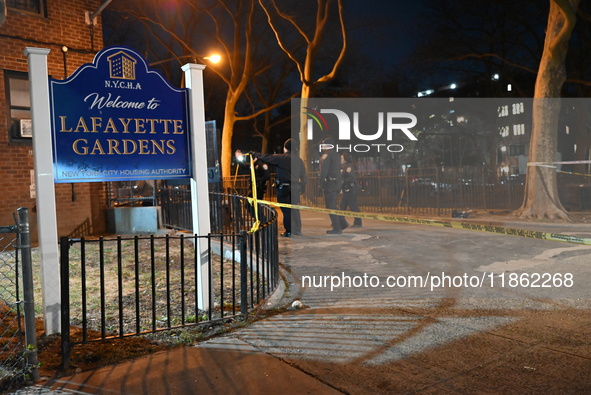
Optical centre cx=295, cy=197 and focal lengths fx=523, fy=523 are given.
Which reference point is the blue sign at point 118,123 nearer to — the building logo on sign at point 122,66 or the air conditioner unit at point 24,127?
the building logo on sign at point 122,66

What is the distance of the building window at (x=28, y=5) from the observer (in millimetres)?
11133

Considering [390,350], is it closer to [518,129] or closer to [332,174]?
[332,174]

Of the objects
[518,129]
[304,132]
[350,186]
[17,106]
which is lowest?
[350,186]

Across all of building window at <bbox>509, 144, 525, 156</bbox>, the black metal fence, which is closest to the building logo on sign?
the black metal fence

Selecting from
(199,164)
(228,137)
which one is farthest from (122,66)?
(228,137)

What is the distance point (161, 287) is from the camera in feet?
22.5

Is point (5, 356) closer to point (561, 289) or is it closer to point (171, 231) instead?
point (561, 289)

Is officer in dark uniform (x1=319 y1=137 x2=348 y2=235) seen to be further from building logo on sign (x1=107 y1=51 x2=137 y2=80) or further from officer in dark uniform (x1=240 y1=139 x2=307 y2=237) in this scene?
building logo on sign (x1=107 y1=51 x2=137 y2=80)

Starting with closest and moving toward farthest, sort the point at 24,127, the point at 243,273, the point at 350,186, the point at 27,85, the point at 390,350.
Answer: the point at 390,350
the point at 243,273
the point at 24,127
the point at 27,85
the point at 350,186

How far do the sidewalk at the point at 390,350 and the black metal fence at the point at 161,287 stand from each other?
403 millimetres

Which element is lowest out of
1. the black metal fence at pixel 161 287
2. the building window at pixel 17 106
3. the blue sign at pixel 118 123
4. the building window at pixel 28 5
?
the black metal fence at pixel 161 287

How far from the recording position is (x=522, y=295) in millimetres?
6051

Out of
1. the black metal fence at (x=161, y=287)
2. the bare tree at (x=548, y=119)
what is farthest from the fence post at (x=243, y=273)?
the bare tree at (x=548, y=119)

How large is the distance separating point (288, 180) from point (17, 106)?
5971mm
